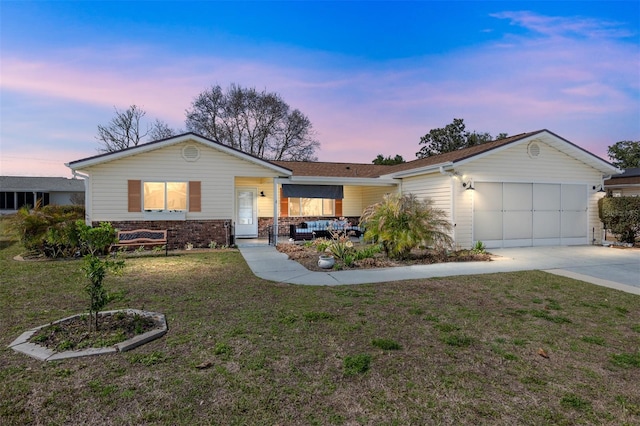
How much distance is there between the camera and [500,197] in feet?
39.6

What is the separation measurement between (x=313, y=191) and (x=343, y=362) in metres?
12.2

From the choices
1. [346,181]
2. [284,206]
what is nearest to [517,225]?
[346,181]

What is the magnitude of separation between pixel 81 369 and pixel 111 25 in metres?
12.4

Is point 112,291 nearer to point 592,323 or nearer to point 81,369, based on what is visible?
point 81,369

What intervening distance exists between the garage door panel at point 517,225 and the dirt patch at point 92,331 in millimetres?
11767

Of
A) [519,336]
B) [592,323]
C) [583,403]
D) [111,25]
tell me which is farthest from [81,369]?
[111,25]

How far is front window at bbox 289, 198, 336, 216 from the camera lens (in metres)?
16.5

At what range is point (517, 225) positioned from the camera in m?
12.3

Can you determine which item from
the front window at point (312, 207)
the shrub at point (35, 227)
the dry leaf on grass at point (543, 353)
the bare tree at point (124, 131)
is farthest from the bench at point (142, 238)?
the bare tree at point (124, 131)

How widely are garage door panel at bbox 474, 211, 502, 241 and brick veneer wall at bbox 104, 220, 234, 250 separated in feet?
28.5

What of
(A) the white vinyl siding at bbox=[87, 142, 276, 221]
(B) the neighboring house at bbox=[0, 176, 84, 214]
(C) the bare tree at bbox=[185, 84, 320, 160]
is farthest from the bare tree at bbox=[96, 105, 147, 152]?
(A) the white vinyl siding at bbox=[87, 142, 276, 221]

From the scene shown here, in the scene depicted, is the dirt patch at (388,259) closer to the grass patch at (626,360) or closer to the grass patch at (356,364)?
the grass patch at (356,364)

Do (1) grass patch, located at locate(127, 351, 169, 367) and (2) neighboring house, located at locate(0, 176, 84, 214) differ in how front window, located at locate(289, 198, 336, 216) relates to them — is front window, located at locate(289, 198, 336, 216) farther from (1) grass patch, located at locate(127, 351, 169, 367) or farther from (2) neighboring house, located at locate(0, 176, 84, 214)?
(2) neighboring house, located at locate(0, 176, 84, 214)

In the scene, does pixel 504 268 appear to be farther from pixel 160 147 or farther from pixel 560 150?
pixel 160 147
